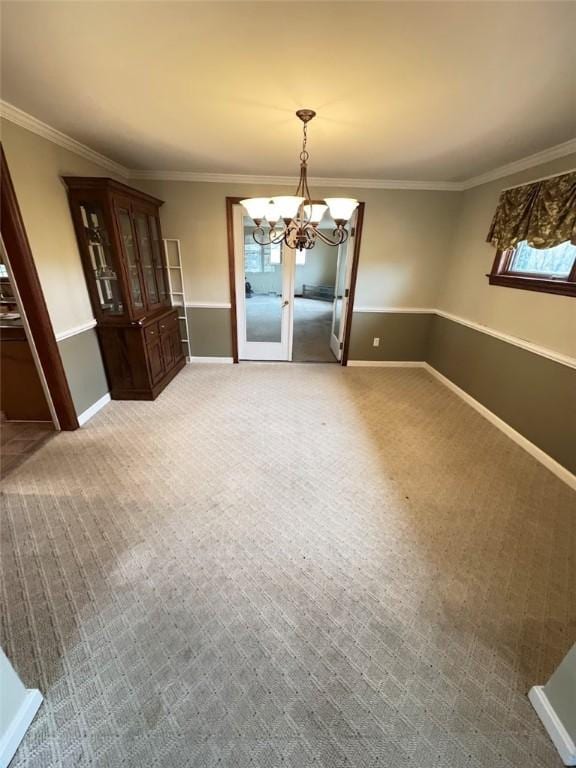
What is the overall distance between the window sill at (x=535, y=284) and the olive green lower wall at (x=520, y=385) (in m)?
0.50

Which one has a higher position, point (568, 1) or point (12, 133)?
point (568, 1)

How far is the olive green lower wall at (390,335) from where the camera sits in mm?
4250

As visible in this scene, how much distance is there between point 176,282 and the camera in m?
4.04

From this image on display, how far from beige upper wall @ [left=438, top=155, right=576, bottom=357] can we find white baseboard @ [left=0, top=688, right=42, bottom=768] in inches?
138

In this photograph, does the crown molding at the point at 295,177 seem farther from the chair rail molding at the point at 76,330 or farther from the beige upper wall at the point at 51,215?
the chair rail molding at the point at 76,330

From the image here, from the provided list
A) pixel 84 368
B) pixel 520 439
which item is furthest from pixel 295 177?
pixel 520 439

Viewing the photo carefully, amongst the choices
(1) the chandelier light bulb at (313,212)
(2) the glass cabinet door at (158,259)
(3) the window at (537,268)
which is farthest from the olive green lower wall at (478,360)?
(1) the chandelier light bulb at (313,212)

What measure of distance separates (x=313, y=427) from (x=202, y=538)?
4.70 feet

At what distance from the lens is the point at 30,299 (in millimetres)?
2311

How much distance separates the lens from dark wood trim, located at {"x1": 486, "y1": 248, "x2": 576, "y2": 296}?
2324 mm

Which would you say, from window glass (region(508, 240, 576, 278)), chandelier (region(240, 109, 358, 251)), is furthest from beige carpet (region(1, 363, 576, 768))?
chandelier (region(240, 109, 358, 251))

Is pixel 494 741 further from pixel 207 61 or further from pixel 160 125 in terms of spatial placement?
pixel 160 125

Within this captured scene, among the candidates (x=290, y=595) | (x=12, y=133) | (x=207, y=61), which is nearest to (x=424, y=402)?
(x=290, y=595)

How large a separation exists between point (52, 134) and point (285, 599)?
11.7 ft
